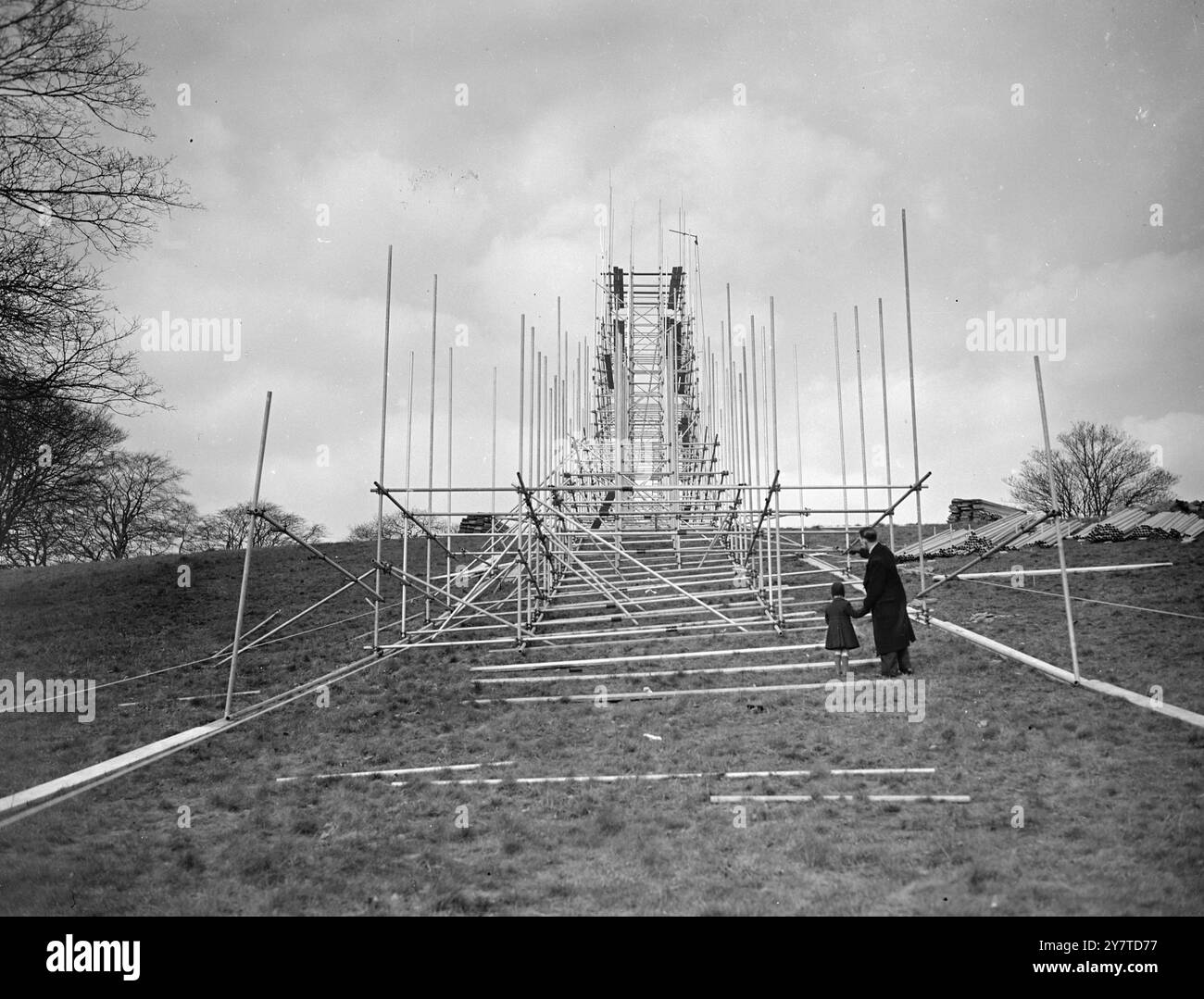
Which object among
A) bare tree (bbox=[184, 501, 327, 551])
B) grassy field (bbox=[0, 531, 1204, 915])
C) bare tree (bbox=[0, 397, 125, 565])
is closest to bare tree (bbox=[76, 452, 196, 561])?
bare tree (bbox=[184, 501, 327, 551])

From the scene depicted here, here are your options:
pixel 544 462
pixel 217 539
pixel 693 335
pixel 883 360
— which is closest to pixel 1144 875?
pixel 883 360

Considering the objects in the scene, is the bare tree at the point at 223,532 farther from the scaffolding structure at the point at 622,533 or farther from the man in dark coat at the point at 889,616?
the man in dark coat at the point at 889,616

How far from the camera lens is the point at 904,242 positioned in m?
11.8

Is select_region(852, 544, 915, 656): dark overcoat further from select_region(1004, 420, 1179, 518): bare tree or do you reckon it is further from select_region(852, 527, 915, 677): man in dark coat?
select_region(1004, 420, 1179, 518): bare tree

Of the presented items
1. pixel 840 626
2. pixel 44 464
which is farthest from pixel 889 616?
pixel 44 464

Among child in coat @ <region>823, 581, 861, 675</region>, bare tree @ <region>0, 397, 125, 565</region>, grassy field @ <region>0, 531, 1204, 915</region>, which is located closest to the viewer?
grassy field @ <region>0, 531, 1204, 915</region>

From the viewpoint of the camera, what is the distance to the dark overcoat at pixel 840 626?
912cm

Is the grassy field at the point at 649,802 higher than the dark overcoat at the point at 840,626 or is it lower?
lower

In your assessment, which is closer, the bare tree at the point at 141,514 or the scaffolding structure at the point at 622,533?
the scaffolding structure at the point at 622,533

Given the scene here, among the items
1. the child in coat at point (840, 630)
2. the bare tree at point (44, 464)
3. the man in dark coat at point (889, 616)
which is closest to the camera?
the man in dark coat at point (889, 616)

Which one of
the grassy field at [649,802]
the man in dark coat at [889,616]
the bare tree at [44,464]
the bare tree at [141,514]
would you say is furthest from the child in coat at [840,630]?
the bare tree at [141,514]

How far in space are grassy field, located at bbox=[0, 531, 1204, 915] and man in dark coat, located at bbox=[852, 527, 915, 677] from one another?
0.45 meters

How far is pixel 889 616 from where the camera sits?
8781 millimetres

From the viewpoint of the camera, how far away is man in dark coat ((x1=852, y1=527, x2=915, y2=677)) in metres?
8.76
